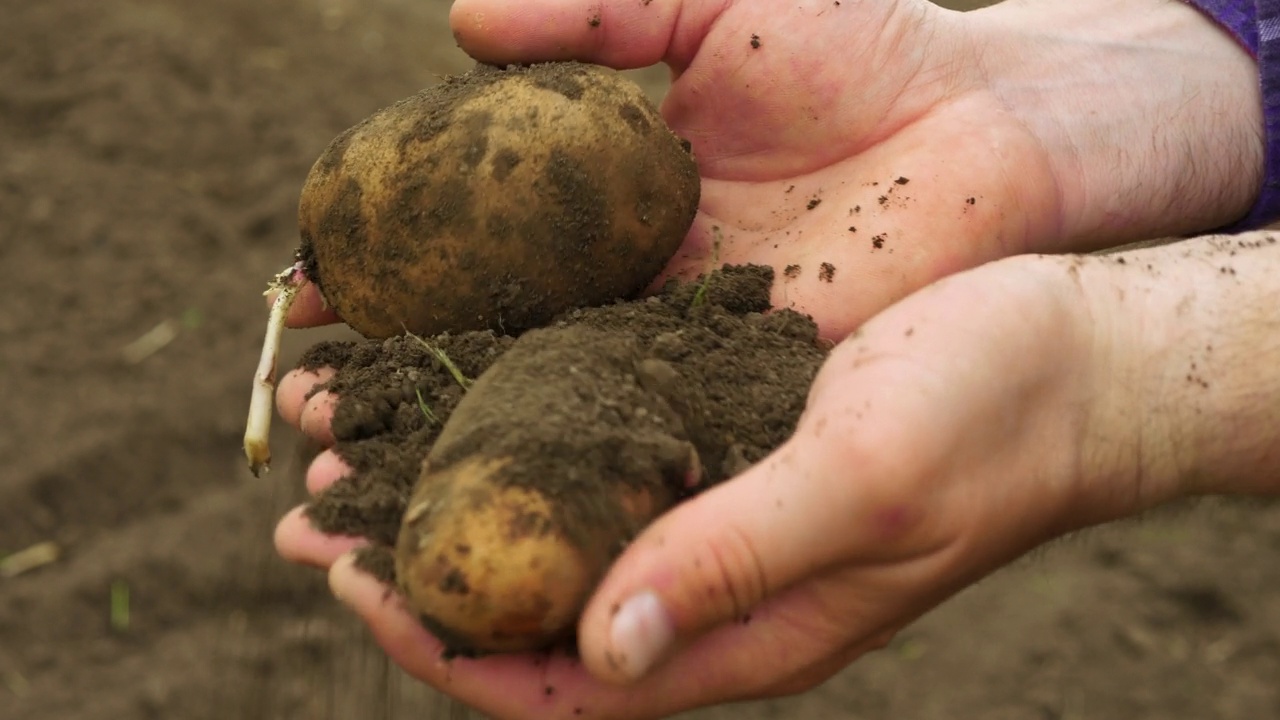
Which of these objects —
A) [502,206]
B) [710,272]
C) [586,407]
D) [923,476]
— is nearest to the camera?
[923,476]

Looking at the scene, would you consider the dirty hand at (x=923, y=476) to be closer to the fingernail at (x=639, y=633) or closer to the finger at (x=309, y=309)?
the fingernail at (x=639, y=633)

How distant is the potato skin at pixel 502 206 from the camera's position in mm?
1783

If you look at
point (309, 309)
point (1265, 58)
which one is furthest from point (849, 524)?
point (1265, 58)

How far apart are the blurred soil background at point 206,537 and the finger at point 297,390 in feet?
4.34

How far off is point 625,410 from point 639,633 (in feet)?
1.11

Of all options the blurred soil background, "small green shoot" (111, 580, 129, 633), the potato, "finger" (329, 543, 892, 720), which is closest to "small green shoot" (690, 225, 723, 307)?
the potato

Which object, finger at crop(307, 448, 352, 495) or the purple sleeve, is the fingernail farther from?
the purple sleeve

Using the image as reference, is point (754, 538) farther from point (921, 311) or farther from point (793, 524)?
point (921, 311)

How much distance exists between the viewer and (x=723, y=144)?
227 centimetres

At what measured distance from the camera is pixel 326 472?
5.07ft

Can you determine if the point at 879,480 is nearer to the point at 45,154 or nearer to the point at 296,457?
the point at 296,457

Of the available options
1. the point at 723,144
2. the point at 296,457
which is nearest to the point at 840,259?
the point at 723,144

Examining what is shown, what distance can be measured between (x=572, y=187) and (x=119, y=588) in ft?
6.92

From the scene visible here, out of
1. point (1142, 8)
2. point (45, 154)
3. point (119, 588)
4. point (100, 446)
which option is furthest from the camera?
point (45, 154)
